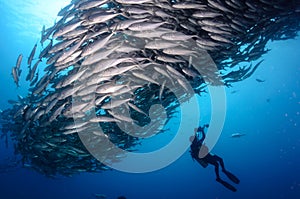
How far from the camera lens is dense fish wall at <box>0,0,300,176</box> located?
4.78m

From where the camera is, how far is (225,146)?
63.1 m

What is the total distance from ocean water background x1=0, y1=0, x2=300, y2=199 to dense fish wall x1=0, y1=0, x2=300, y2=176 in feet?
29.9

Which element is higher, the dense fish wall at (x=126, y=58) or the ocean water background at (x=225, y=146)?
the dense fish wall at (x=126, y=58)

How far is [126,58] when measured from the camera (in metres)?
4.62

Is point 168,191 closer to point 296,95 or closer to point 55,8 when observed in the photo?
point 55,8

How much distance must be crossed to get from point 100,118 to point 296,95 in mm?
74853

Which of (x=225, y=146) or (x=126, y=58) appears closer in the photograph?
(x=126, y=58)

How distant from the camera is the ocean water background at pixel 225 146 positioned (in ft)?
85.7

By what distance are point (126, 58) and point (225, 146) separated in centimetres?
6346

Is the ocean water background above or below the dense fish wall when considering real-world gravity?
below

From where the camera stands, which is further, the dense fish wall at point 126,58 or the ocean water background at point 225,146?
the ocean water background at point 225,146

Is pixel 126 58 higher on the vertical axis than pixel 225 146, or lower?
higher

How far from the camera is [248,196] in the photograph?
41438mm

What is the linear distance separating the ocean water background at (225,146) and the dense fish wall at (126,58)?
9.11m
